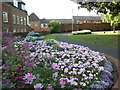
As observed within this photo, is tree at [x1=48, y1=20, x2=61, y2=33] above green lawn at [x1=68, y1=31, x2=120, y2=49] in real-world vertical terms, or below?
above

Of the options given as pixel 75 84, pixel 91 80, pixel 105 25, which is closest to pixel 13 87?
pixel 75 84

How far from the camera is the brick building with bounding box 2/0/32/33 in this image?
2019 centimetres

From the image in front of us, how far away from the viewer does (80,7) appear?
51.6 feet

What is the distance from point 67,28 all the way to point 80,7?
32.3 meters

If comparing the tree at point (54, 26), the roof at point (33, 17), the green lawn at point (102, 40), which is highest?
the roof at point (33, 17)

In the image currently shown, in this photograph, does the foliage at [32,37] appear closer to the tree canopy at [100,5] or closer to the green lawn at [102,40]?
the green lawn at [102,40]

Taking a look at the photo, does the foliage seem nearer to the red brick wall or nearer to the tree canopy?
the tree canopy

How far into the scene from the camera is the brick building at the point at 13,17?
66.2 feet

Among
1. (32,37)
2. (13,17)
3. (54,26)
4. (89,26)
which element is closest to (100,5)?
(32,37)

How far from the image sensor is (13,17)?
2345cm

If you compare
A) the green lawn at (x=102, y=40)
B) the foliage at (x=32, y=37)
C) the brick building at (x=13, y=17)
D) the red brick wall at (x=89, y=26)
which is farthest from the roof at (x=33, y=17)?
the foliage at (x=32, y=37)

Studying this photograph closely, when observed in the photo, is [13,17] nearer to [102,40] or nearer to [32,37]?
[102,40]

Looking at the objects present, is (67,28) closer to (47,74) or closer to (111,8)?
(111,8)

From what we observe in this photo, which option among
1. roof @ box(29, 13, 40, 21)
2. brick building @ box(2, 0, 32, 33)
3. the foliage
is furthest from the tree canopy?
roof @ box(29, 13, 40, 21)
